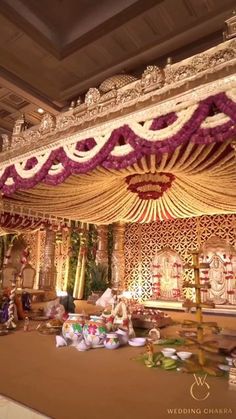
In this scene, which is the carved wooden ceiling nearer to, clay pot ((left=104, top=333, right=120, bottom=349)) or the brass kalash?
the brass kalash

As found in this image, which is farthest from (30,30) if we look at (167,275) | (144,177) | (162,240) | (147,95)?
(167,275)

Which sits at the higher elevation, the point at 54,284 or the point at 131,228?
the point at 131,228

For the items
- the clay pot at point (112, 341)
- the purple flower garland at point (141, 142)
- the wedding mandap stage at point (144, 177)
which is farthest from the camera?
the clay pot at point (112, 341)

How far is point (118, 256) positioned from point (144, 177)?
130 inches

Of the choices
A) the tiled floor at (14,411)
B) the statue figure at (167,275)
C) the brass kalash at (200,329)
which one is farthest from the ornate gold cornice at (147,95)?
the statue figure at (167,275)

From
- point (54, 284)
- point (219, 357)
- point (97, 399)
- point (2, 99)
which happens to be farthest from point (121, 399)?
point (2, 99)

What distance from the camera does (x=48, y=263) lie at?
23.1ft

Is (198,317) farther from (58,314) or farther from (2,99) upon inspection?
(2,99)

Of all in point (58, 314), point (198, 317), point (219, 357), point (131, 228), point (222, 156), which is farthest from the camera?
point (131, 228)

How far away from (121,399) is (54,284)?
611 cm

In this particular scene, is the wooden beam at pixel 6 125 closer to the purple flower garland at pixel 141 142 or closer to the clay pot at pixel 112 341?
the purple flower garland at pixel 141 142

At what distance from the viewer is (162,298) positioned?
6.66 m

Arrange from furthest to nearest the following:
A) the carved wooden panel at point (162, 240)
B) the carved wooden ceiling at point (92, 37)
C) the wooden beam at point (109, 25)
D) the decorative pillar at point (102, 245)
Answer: the decorative pillar at point (102, 245) < the carved wooden panel at point (162, 240) < the carved wooden ceiling at point (92, 37) < the wooden beam at point (109, 25)

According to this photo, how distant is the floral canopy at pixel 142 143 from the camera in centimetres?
234
